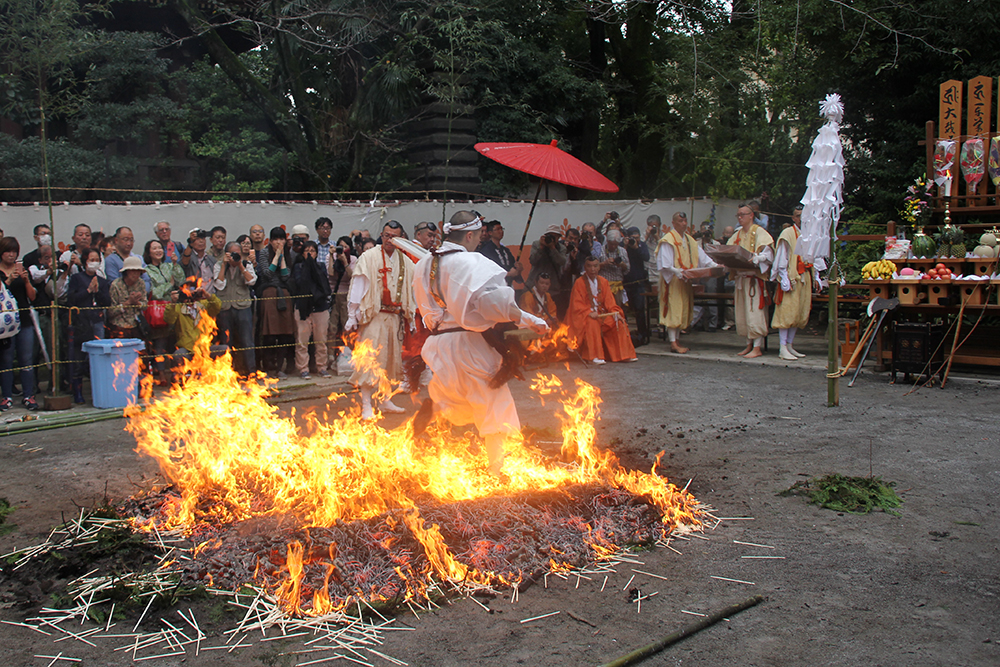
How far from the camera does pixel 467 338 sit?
16.7ft

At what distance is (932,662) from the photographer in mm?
3201

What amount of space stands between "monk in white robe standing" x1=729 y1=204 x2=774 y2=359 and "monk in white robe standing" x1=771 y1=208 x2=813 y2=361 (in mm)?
168

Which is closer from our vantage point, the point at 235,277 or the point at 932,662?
the point at 932,662

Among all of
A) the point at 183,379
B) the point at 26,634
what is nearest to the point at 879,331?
the point at 183,379

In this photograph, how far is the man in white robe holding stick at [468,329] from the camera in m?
4.86

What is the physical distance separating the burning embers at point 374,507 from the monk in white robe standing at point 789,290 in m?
6.38

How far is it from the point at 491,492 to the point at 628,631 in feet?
5.16

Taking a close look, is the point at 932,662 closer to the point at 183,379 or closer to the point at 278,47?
the point at 183,379

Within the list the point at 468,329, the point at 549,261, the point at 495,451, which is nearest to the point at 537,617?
the point at 495,451

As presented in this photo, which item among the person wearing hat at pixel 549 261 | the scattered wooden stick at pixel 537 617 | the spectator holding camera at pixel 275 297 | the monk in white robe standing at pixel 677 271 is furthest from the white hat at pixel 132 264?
the monk in white robe standing at pixel 677 271

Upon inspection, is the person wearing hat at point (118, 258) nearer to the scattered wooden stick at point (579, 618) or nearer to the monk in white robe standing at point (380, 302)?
the monk in white robe standing at point (380, 302)

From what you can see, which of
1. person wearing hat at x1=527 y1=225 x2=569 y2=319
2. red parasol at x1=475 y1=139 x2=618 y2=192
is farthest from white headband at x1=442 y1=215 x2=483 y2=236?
person wearing hat at x1=527 y1=225 x2=569 y2=319

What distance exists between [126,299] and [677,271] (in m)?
7.78

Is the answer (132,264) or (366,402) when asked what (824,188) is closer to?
(366,402)
